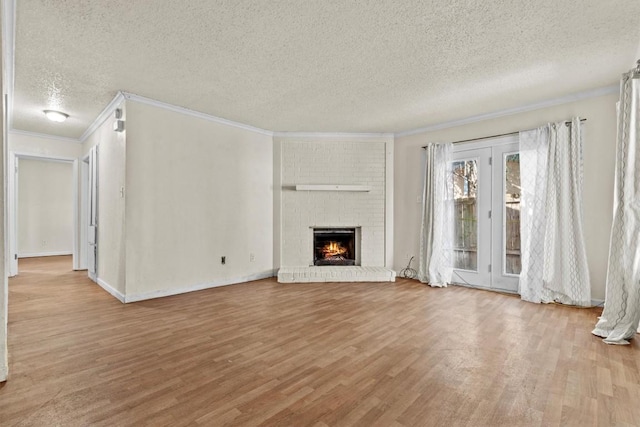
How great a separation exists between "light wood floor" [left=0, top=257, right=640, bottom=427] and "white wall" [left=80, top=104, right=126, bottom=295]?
1.75 ft

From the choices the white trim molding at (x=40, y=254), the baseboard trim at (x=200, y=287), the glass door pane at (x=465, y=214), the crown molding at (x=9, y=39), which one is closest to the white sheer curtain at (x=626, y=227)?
the glass door pane at (x=465, y=214)

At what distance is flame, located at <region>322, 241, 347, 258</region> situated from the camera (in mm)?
5656

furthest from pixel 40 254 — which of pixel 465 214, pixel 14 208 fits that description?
pixel 465 214

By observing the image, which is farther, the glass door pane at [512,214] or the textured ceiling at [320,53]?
the glass door pane at [512,214]

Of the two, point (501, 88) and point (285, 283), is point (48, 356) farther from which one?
point (501, 88)

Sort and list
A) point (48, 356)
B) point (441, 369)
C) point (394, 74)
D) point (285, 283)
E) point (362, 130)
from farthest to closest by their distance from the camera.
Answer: point (362, 130) < point (285, 283) < point (394, 74) < point (48, 356) < point (441, 369)

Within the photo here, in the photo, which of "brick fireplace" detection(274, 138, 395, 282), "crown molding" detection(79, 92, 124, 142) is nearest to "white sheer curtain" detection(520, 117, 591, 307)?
"brick fireplace" detection(274, 138, 395, 282)

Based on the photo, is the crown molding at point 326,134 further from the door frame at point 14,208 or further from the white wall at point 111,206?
the door frame at point 14,208

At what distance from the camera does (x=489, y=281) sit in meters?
4.48

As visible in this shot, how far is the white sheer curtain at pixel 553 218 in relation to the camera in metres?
3.65

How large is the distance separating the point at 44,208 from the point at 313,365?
30.0ft

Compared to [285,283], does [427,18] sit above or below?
above

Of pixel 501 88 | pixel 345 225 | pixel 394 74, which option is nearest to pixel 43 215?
pixel 345 225

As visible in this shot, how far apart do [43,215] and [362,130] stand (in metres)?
8.41
